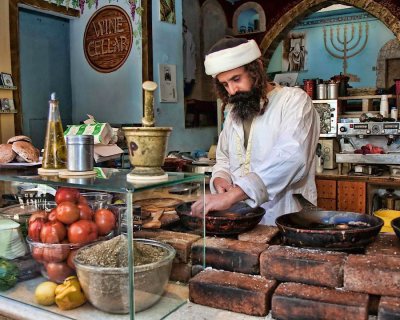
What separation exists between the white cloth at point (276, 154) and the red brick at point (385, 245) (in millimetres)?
542

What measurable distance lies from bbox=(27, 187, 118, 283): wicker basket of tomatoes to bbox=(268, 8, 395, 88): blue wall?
21.6ft

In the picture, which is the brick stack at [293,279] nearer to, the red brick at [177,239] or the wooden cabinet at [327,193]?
the red brick at [177,239]

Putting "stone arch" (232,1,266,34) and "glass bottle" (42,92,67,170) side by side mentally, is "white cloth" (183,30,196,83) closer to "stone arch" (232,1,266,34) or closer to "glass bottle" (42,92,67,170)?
"stone arch" (232,1,266,34)

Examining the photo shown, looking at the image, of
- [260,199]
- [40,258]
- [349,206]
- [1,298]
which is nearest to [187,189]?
[260,199]

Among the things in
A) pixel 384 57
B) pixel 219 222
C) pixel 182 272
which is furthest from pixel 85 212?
pixel 384 57

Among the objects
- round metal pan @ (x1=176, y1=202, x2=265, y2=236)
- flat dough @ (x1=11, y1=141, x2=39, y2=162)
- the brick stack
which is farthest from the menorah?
the brick stack

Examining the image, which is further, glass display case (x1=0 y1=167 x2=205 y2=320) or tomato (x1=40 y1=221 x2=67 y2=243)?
tomato (x1=40 y1=221 x2=67 y2=243)

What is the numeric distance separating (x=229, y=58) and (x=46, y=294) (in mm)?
1504

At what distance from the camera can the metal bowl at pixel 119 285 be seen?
1314mm

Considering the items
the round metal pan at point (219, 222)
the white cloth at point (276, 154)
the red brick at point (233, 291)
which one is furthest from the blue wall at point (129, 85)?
the red brick at point (233, 291)

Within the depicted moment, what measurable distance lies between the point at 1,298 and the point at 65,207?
1.32 ft

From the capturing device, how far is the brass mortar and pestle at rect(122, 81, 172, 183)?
145 centimetres

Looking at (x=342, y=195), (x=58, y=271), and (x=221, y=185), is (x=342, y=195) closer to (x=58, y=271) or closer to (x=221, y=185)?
(x=221, y=185)

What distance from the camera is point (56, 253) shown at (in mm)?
1499
